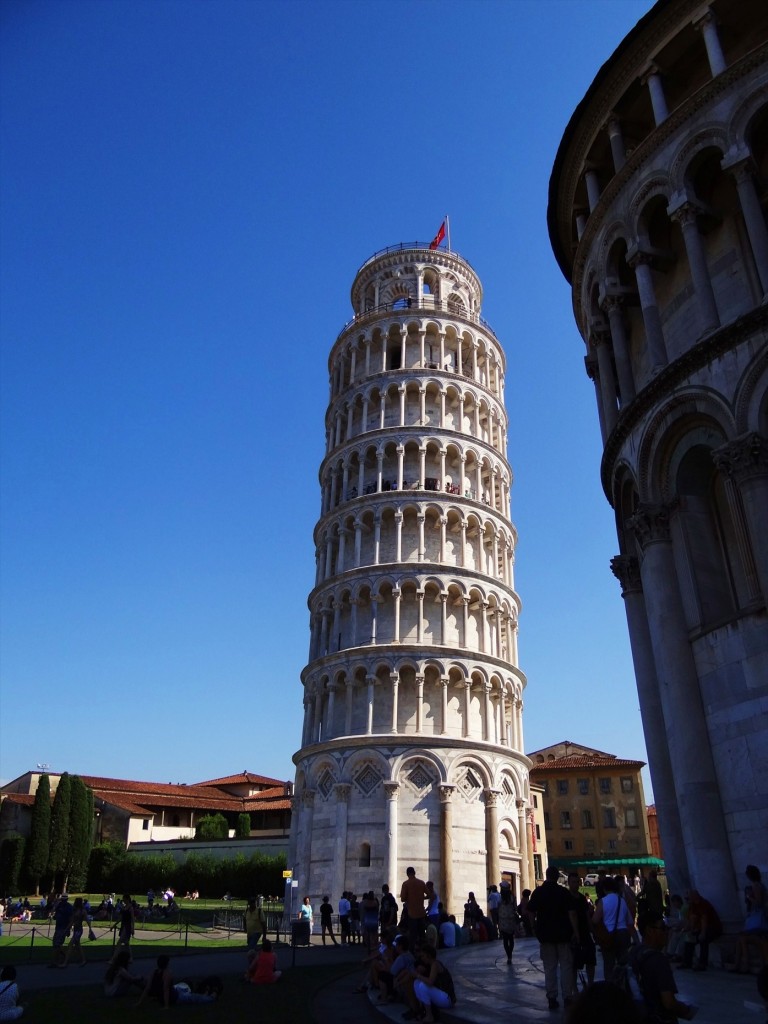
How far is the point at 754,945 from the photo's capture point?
12.4 meters

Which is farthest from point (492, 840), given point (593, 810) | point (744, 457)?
point (593, 810)

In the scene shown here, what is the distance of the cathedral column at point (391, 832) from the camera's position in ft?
120

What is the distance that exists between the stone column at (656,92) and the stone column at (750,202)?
9.11ft

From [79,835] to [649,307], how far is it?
64690 mm

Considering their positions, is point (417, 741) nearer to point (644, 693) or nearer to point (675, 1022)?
point (644, 693)

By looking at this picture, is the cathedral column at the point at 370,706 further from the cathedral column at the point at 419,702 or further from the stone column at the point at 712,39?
the stone column at the point at 712,39

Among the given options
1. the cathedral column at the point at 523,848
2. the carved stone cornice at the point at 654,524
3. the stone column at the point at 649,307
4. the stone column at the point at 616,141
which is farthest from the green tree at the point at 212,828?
the stone column at the point at 616,141

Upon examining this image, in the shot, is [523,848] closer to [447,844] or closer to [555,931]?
[447,844]

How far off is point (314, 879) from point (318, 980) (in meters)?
23.0

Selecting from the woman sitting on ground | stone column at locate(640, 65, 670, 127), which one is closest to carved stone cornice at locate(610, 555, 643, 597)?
stone column at locate(640, 65, 670, 127)

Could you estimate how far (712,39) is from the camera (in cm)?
1772

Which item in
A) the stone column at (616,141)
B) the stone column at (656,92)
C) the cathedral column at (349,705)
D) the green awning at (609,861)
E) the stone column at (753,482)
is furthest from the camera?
the green awning at (609,861)

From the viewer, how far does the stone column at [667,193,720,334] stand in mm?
16203

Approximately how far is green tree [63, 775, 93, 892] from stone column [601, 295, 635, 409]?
62733 millimetres
